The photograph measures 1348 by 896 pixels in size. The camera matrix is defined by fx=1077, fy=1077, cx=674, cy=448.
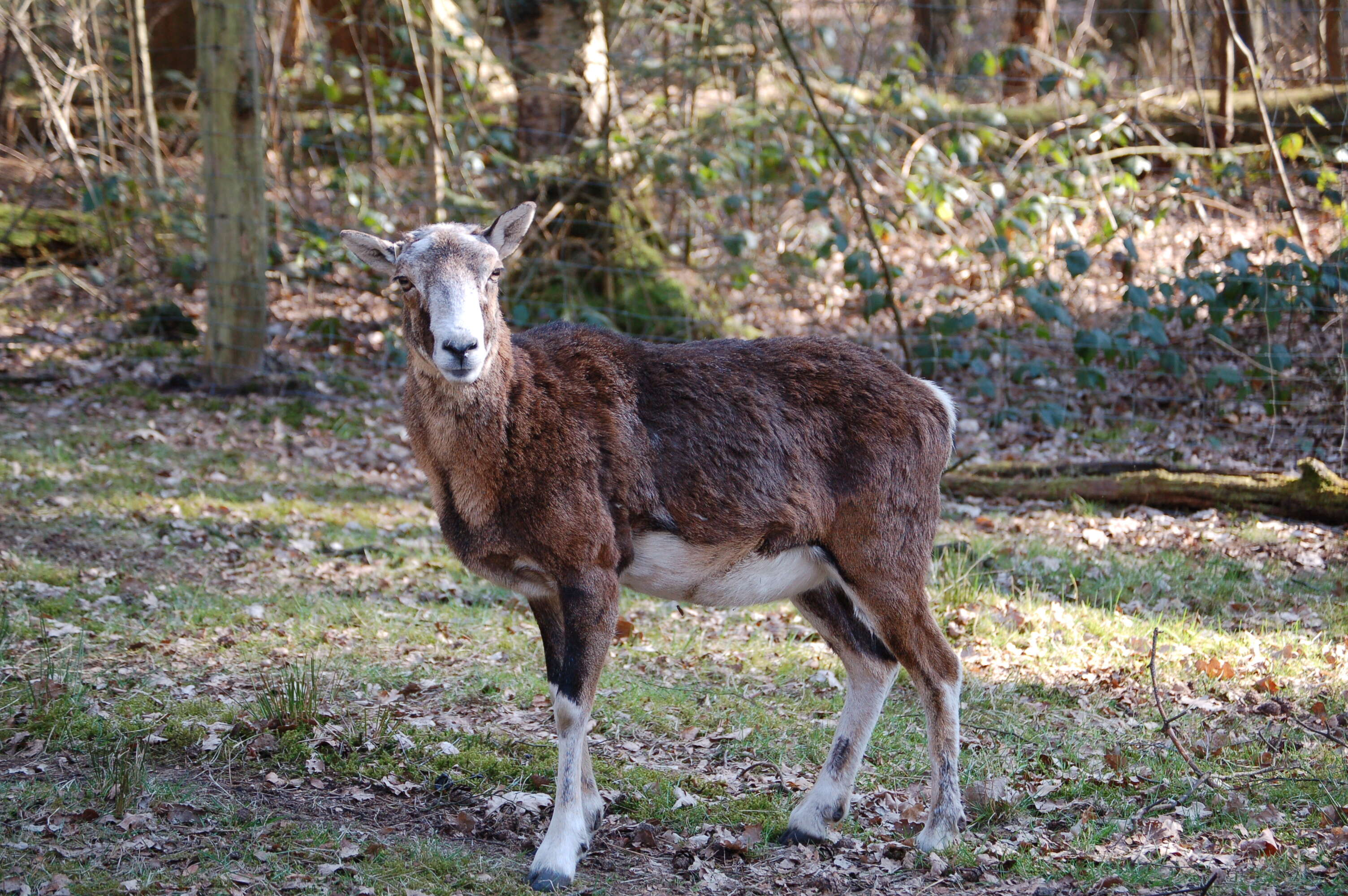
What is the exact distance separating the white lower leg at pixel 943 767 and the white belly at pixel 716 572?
637mm

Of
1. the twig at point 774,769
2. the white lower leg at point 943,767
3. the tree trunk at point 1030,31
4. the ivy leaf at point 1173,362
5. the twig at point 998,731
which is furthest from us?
the tree trunk at point 1030,31

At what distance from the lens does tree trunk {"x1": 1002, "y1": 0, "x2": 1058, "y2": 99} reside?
Result: 15273 mm

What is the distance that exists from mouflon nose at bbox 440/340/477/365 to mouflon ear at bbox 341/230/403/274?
59cm

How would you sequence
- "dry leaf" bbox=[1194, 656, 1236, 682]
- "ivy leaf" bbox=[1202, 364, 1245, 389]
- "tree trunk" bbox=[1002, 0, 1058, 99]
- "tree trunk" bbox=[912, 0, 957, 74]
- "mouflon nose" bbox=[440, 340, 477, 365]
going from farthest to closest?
"tree trunk" bbox=[912, 0, 957, 74] < "tree trunk" bbox=[1002, 0, 1058, 99] < "ivy leaf" bbox=[1202, 364, 1245, 389] < "dry leaf" bbox=[1194, 656, 1236, 682] < "mouflon nose" bbox=[440, 340, 477, 365]

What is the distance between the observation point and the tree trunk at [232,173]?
9.15 meters

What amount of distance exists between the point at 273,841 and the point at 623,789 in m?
1.37

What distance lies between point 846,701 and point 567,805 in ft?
4.03

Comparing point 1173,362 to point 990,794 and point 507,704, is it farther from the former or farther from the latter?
point 507,704

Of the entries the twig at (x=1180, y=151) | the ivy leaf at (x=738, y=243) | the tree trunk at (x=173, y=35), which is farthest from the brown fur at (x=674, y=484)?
the tree trunk at (x=173, y=35)

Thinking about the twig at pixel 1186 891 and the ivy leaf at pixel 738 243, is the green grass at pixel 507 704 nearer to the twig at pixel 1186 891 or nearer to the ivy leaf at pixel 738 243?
the twig at pixel 1186 891

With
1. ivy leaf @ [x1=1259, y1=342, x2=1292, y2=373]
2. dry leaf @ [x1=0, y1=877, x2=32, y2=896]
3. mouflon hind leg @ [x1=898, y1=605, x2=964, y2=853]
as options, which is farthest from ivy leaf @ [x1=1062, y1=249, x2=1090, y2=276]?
dry leaf @ [x1=0, y1=877, x2=32, y2=896]

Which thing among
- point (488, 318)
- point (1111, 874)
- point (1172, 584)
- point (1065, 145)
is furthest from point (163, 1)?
point (1111, 874)

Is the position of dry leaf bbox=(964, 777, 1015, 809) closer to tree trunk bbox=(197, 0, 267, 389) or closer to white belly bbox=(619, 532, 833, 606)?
white belly bbox=(619, 532, 833, 606)

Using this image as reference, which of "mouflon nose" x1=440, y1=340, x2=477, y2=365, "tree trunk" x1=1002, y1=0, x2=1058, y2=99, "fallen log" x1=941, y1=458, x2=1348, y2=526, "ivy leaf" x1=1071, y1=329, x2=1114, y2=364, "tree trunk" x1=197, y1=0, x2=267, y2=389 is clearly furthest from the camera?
"tree trunk" x1=1002, y1=0, x2=1058, y2=99
